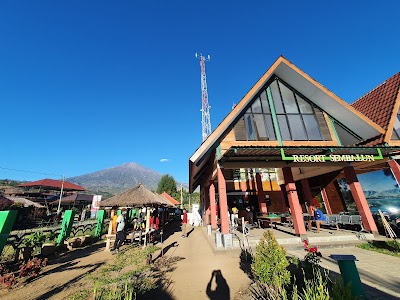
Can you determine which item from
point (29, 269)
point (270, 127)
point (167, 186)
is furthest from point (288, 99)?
point (167, 186)

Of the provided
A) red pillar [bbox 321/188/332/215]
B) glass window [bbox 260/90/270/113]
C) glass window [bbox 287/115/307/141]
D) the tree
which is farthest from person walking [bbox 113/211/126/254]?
the tree

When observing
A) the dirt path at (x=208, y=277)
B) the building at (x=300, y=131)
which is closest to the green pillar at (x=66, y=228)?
the dirt path at (x=208, y=277)

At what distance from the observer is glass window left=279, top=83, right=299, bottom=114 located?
10773 mm

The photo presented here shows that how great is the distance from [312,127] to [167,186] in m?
53.0

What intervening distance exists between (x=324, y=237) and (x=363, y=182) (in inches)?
266

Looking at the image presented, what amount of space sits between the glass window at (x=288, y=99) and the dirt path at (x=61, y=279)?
12.2m

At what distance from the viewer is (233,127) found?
32.5ft

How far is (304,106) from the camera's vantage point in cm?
1090

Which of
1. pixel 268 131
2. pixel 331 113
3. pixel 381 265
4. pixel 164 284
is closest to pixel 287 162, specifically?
pixel 268 131

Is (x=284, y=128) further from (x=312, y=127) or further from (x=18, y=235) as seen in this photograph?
(x=18, y=235)

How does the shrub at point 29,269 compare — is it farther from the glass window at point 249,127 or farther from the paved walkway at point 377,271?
the glass window at point 249,127

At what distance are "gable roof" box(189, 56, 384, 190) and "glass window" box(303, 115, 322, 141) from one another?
958mm

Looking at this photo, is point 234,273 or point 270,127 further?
point 270,127

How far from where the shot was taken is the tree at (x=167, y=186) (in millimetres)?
58188
